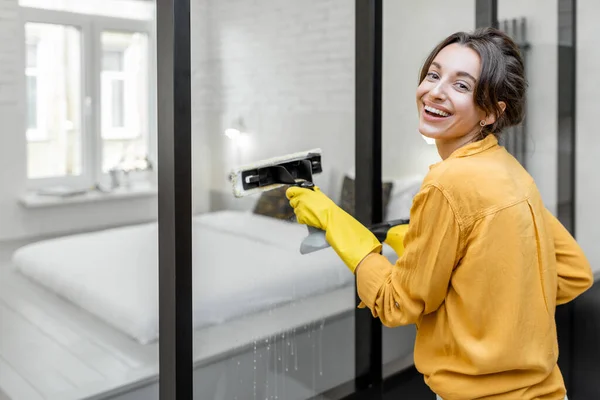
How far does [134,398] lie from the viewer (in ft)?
5.61

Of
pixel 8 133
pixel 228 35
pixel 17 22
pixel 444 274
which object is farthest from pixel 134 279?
pixel 444 274

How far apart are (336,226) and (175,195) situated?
0.42m

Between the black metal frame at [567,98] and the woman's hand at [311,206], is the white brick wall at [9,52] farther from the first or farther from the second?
the black metal frame at [567,98]

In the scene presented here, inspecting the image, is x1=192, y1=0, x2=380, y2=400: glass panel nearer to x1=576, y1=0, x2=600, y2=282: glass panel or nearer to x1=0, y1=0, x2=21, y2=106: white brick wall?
x1=0, y1=0, x2=21, y2=106: white brick wall

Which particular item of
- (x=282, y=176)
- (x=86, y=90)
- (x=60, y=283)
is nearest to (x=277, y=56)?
(x=282, y=176)

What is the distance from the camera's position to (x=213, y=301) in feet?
5.67

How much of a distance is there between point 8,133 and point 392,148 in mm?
1264

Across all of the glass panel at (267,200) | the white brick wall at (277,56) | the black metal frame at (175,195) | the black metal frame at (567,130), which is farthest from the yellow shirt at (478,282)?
the black metal frame at (567,130)

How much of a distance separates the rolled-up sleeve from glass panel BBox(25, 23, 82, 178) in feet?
4.68

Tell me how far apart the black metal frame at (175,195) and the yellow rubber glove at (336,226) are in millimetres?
294

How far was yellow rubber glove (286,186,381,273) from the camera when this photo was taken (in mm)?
1274

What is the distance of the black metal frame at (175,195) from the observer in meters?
1.46

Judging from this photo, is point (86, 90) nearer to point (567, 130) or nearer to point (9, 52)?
point (9, 52)

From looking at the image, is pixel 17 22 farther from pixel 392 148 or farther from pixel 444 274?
pixel 444 274
